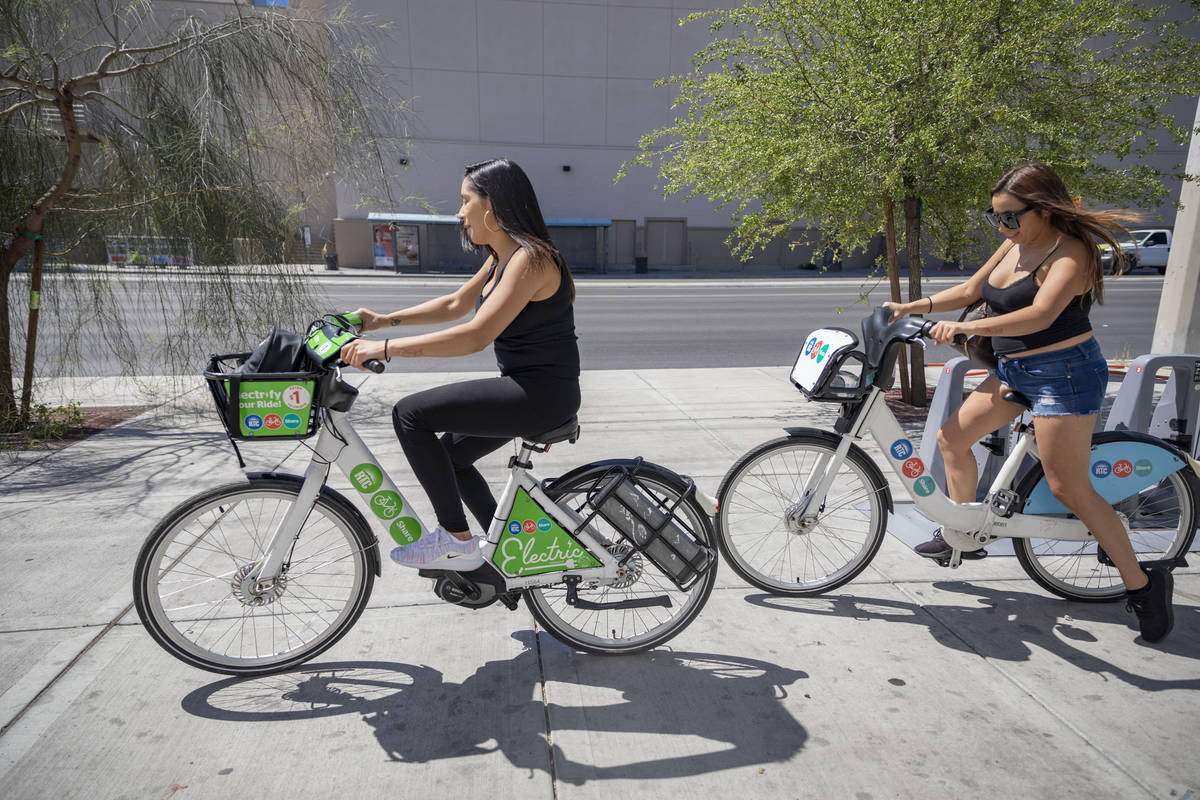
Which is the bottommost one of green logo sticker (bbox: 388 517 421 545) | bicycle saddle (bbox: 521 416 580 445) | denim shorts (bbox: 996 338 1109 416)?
green logo sticker (bbox: 388 517 421 545)

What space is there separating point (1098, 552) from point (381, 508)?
3.07m

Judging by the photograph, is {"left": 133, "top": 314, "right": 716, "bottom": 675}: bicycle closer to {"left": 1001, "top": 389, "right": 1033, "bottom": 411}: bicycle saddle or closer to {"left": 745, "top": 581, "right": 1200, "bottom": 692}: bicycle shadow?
{"left": 745, "top": 581, "right": 1200, "bottom": 692}: bicycle shadow

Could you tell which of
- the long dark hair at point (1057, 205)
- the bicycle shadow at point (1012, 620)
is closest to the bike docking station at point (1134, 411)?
the bicycle shadow at point (1012, 620)

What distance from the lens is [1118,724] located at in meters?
2.75

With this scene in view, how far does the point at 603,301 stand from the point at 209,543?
1816cm

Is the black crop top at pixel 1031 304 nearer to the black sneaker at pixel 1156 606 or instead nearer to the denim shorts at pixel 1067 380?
the denim shorts at pixel 1067 380

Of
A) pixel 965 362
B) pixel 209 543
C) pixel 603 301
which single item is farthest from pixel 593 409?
pixel 603 301

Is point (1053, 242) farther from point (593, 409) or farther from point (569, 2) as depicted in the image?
point (569, 2)

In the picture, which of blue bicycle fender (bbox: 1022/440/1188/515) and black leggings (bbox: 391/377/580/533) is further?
blue bicycle fender (bbox: 1022/440/1188/515)

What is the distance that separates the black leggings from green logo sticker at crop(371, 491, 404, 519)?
0.51 feet

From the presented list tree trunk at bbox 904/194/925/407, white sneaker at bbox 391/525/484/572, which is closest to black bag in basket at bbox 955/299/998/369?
white sneaker at bbox 391/525/484/572

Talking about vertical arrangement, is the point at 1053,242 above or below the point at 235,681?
above

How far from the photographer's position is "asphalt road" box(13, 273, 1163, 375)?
770 cm

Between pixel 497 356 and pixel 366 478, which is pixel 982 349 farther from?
pixel 366 478
